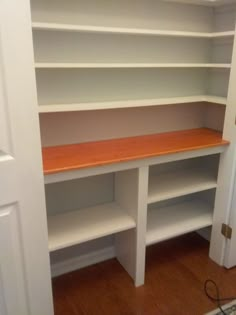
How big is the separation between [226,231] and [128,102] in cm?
121

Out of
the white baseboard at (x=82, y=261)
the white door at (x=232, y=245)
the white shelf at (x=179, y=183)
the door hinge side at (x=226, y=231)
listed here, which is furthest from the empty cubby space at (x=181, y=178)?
the white baseboard at (x=82, y=261)

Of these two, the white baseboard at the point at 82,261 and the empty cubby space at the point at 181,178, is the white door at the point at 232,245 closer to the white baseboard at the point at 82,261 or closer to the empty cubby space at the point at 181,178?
the empty cubby space at the point at 181,178

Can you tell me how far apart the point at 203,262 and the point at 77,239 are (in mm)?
1146

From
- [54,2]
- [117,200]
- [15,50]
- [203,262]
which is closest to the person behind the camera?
[15,50]

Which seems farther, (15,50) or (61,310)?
(61,310)

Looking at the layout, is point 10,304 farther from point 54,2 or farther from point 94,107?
point 54,2

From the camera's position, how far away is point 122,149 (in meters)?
1.87

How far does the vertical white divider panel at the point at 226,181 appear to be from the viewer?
194 centimetres

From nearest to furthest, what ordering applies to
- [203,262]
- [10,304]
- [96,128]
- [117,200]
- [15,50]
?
[15,50], [10,304], [96,128], [117,200], [203,262]

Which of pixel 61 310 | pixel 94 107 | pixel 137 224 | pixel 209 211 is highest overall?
pixel 94 107

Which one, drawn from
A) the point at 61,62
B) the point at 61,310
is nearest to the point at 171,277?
the point at 61,310

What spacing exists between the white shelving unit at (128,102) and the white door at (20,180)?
242mm

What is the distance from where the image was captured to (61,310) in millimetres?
1846

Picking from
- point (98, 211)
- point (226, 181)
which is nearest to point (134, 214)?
point (98, 211)
